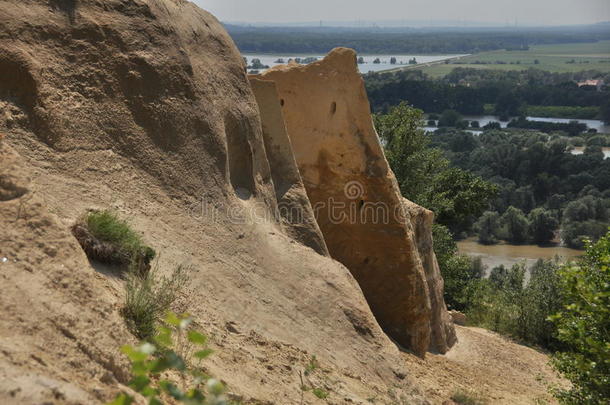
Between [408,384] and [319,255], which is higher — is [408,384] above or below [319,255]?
below

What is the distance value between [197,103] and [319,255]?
265 cm

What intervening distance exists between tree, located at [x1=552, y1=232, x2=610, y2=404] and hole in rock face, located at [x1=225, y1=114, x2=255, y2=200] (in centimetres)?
418

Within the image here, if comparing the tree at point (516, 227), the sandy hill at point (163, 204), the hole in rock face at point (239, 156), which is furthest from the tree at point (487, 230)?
the hole in rock face at point (239, 156)

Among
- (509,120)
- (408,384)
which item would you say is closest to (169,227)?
(408,384)

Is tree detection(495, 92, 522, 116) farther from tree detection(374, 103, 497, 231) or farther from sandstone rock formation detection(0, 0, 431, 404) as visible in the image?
sandstone rock formation detection(0, 0, 431, 404)

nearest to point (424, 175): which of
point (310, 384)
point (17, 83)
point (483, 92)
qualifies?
point (310, 384)

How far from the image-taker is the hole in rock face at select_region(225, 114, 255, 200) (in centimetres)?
1108

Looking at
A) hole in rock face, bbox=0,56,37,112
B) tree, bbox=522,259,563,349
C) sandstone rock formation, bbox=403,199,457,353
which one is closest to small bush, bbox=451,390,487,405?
sandstone rock formation, bbox=403,199,457,353

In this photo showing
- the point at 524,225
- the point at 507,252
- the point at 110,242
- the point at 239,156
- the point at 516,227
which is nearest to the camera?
the point at 110,242

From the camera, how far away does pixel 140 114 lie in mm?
9633

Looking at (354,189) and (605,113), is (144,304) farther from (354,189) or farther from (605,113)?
(605,113)

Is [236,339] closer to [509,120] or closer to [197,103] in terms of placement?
[197,103]

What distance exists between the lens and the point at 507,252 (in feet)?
169

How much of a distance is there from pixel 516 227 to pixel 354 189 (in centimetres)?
4096
